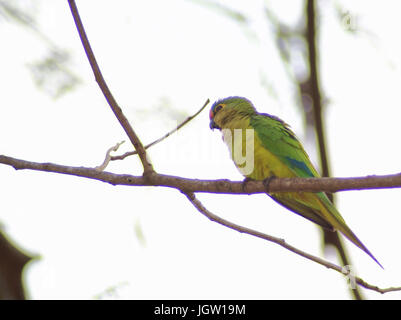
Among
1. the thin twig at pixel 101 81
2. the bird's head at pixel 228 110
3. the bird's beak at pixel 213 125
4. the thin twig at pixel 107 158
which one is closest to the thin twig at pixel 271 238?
the thin twig at pixel 101 81

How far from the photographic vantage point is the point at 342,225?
4809 millimetres

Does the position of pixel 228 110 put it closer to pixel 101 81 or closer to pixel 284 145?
pixel 284 145

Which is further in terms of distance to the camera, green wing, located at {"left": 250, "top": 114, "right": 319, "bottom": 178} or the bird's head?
the bird's head

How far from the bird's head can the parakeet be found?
0.22m

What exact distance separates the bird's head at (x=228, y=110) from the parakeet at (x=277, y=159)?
22cm

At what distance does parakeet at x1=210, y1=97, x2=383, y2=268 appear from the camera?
16.8 ft

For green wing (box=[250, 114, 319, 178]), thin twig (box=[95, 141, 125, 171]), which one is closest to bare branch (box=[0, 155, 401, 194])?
thin twig (box=[95, 141, 125, 171])

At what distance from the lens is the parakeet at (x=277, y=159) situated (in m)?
5.12

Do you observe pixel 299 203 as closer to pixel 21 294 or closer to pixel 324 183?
pixel 324 183

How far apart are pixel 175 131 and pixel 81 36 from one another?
3.83ft

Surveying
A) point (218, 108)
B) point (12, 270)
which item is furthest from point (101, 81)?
point (218, 108)

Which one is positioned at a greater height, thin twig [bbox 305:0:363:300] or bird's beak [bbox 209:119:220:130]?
bird's beak [bbox 209:119:220:130]

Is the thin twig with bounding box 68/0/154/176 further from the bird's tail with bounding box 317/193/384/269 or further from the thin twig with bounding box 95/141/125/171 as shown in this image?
the bird's tail with bounding box 317/193/384/269
